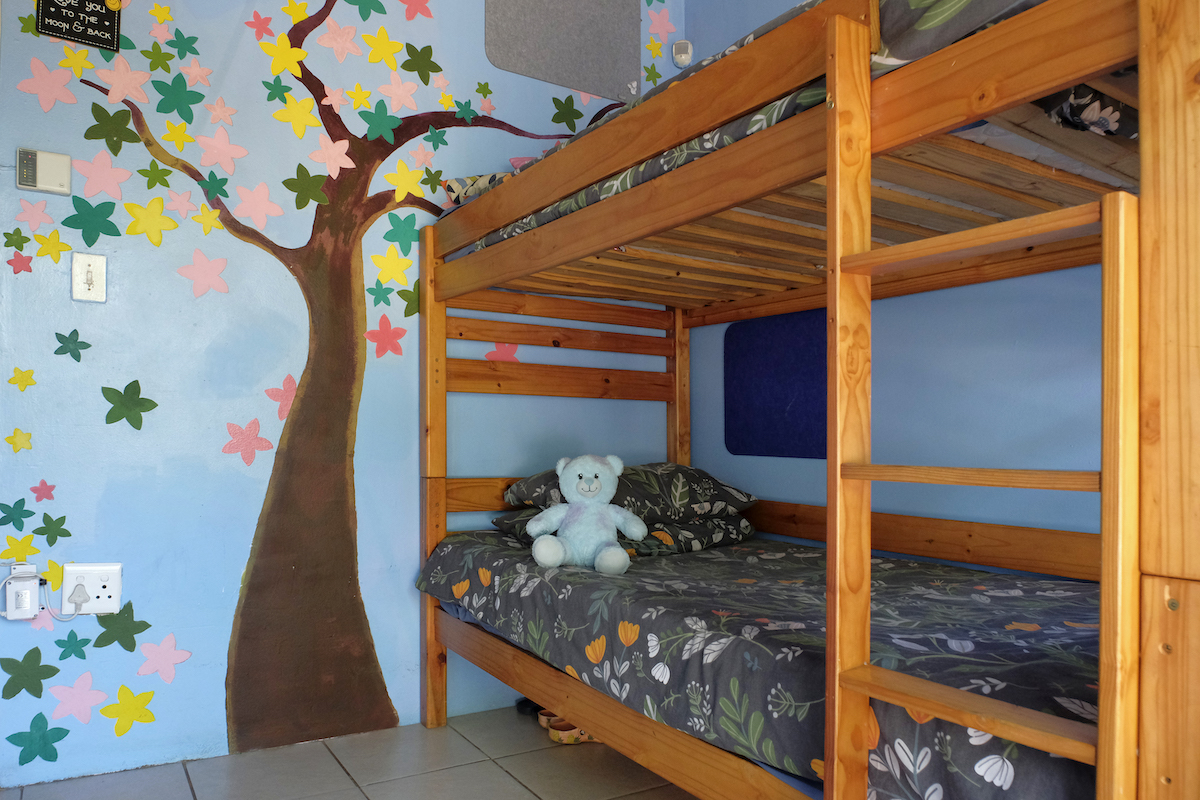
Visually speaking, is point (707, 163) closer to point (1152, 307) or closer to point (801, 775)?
point (1152, 307)

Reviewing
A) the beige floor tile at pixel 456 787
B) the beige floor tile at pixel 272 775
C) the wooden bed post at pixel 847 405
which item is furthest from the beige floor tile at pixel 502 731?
the wooden bed post at pixel 847 405

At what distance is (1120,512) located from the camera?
763 mm

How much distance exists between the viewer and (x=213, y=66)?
2.25 meters

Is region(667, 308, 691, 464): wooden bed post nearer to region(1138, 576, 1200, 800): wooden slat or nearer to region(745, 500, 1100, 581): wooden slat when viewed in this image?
region(745, 500, 1100, 581): wooden slat

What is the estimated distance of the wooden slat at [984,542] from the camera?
189 cm

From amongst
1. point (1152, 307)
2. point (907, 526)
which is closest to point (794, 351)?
point (907, 526)

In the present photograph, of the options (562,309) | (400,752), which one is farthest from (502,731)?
(562,309)

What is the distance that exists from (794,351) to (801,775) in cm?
172

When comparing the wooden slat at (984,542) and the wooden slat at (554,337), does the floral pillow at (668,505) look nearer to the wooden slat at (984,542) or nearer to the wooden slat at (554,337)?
the wooden slat at (984,542)

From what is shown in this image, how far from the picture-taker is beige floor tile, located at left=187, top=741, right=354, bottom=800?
1.98 m

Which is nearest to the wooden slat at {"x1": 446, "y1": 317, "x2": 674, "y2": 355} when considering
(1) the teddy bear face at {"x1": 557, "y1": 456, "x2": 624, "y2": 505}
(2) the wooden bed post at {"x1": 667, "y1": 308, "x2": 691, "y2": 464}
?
(2) the wooden bed post at {"x1": 667, "y1": 308, "x2": 691, "y2": 464}

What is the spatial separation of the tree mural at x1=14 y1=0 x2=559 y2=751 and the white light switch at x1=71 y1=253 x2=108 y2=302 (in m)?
0.09

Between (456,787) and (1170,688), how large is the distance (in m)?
1.70

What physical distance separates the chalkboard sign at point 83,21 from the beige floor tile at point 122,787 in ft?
6.24
